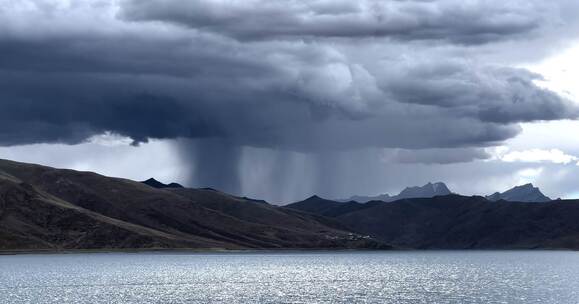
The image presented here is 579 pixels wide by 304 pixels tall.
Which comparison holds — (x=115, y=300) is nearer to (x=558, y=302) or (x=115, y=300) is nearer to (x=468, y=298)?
(x=468, y=298)

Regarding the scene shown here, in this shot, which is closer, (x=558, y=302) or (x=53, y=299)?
(x=558, y=302)

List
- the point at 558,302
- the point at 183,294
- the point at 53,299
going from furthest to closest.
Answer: the point at 183,294 < the point at 53,299 < the point at 558,302

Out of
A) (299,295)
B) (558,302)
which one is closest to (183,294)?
(299,295)

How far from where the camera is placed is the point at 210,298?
17625cm

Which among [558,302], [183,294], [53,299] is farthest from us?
[183,294]

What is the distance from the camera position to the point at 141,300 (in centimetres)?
17275

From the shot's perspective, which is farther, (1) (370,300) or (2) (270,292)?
(2) (270,292)

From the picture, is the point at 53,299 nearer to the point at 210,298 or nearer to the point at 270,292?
the point at 210,298

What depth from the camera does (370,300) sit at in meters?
172

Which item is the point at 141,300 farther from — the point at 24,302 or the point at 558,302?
the point at 558,302

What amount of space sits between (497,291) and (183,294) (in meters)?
75.6

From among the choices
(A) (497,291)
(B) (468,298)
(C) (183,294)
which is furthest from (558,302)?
(C) (183,294)

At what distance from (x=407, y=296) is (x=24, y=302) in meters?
82.5

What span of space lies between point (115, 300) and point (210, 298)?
20.1 metres
